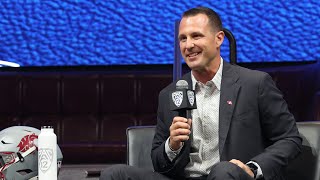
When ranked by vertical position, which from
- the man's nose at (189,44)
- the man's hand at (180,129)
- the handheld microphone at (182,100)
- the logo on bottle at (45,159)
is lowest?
the logo on bottle at (45,159)

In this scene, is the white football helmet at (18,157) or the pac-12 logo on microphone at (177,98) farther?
the white football helmet at (18,157)

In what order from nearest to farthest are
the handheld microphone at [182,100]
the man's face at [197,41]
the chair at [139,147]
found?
the handheld microphone at [182,100] → the man's face at [197,41] → the chair at [139,147]

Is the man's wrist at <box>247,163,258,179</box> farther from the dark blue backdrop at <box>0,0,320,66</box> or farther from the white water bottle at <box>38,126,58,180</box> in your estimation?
the dark blue backdrop at <box>0,0,320,66</box>

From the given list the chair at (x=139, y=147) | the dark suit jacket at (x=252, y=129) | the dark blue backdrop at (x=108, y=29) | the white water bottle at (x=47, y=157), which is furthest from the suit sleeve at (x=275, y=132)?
the dark blue backdrop at (x=108, y=29)

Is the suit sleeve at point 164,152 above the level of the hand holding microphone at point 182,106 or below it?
below

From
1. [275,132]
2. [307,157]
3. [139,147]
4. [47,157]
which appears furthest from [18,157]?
[307,157]

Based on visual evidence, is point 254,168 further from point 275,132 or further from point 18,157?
point 18,157

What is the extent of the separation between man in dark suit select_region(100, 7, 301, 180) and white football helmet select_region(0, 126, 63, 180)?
329mm

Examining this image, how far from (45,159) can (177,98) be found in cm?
48

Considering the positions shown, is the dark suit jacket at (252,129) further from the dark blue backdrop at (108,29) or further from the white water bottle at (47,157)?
the dark blue backdrop at (108,29)

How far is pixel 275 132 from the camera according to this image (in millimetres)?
2104

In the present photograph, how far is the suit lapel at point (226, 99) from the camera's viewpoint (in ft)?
6.89

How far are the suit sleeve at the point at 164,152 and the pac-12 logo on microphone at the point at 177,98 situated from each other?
11.3 inches

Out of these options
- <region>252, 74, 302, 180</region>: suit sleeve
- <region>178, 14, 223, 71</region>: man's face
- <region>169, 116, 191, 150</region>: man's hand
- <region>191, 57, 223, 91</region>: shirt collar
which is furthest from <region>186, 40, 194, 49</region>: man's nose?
<region>169, 116, 191, 150</region>: man's hand
